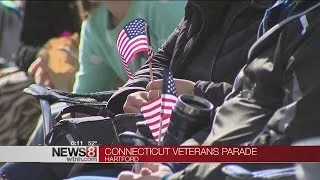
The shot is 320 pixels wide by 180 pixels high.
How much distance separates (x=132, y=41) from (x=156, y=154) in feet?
1.39

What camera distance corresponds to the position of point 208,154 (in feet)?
7.86

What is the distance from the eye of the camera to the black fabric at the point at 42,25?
258 cm

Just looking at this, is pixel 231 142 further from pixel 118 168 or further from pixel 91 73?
pixel 91 73

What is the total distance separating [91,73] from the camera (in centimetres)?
258

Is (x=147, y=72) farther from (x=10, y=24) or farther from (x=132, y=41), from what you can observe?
(x=10, y=24)

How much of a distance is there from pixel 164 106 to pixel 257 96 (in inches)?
13.4

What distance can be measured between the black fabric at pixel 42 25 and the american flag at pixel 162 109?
409 millimetres

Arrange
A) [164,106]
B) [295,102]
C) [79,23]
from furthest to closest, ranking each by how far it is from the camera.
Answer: [79,23] < [164,106] < [295,102]

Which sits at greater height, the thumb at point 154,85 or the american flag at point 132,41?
the american flag at point 132,41

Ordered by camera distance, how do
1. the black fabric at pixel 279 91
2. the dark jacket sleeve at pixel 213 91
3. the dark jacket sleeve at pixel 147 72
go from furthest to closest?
the dark jacket sleeve at pixel 147 72, the dark jacket sleeve at pixel 213 91, the black fabric at pixel 279 91

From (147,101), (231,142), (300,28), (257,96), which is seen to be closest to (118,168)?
(147,101)

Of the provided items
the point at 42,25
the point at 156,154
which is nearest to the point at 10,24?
the point at 42,25

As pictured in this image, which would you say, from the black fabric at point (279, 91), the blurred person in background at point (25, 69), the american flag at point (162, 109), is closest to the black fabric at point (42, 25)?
the blurred person in background at point (25, 69)

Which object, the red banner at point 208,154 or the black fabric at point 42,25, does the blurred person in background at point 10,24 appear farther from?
the red banner at point 208,154
